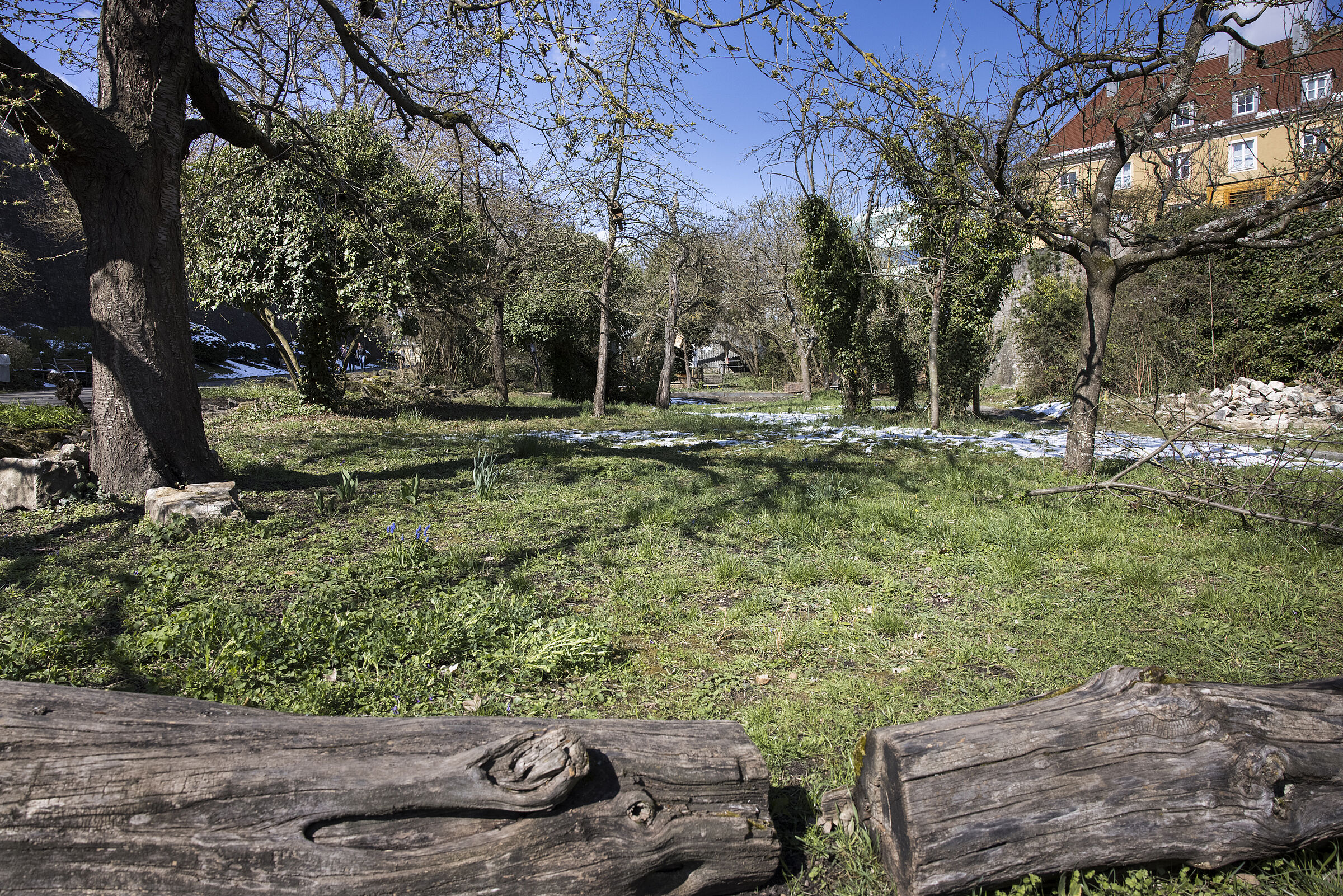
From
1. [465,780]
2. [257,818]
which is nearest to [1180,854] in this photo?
[465,780]

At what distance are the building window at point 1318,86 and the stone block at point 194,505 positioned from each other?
9.65 meters

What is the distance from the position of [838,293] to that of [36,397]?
17.1m

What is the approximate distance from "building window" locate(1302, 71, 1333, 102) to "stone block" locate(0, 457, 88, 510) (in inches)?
432

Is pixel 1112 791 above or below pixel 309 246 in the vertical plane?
below

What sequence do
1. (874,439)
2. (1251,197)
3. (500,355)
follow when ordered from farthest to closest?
(500,355) → (874,439) → (1251,197)

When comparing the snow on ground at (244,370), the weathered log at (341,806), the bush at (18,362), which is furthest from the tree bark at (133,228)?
the snow on ground at (244,370)

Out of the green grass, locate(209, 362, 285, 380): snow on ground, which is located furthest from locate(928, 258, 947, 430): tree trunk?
locate(209, 362, 285, 380): snow on ground

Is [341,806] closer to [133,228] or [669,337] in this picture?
[133,228]

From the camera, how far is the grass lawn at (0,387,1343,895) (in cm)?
286

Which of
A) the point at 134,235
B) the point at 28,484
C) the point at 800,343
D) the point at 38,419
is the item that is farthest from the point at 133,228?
the point at 800,343

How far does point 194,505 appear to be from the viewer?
15.8ft

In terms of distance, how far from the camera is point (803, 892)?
1.97 meters

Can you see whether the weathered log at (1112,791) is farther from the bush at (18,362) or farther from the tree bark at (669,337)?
the bush at (18,362)

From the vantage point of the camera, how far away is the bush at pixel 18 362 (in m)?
15.8
